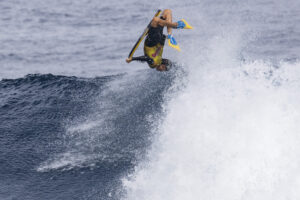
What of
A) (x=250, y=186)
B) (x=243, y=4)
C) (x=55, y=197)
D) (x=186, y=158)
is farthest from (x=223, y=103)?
(x=243, y=4)

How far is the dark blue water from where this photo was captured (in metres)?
18.2

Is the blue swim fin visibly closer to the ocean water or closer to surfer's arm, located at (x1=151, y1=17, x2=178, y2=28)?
surfer's arm, located at (x1=151, y1=17, x2=178, y2=28)

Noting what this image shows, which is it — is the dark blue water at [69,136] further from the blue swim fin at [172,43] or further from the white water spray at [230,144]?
the blue swim fin at [172,43]

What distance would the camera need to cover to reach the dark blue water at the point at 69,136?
1825 centimetres

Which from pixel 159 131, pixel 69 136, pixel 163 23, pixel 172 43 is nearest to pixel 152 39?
pixel 172 43

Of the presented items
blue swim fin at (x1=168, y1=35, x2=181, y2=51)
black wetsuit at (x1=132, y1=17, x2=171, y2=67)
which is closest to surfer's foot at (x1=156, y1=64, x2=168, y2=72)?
black wetsuit at (x1=132, y1=17, x2=171, y2=67)

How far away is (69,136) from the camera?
71.5 ft

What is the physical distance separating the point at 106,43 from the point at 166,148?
87.4ft

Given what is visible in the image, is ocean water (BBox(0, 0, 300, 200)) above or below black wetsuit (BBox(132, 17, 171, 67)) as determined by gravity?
below

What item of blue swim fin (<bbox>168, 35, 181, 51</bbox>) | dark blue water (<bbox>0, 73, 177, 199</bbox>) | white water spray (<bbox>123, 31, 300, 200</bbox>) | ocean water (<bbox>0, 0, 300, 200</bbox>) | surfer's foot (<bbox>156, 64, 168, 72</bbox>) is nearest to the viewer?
white water spray (<bbox>123, 31, 300, 200</bbox>)

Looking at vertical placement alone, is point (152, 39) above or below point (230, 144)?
above

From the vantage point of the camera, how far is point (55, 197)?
57.3 ft

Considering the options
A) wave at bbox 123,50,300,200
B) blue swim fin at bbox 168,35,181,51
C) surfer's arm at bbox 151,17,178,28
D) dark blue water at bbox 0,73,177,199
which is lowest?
dark blue water at bbox 0,73,177,199

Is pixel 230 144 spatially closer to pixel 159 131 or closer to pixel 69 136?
pixel 159 131
